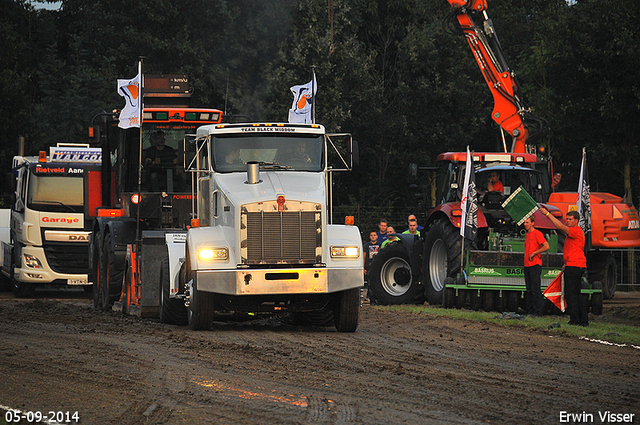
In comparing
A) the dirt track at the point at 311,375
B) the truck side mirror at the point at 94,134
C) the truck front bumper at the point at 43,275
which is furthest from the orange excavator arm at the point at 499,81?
the truck front bumper at the point at 43,275

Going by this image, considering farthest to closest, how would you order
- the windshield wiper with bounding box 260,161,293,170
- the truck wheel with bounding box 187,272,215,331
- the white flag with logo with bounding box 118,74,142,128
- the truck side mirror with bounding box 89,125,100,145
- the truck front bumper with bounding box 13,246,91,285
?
the truck front bumper with bounding box 13,246,91,285
the truck side mirror with bounding box 89,125,100,145
the white flag with logo with bounding box 118,74,142,128
the windshield wiper with bounding box 260,161,293,170
the truck wheel with bounding box 187,272,215,331

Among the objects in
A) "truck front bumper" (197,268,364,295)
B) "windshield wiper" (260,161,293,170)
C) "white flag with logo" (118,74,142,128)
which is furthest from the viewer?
"white flag with logo" (118,74,142,128)

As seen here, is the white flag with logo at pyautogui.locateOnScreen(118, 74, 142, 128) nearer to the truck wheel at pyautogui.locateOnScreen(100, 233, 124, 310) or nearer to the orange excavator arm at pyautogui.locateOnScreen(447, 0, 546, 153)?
the truck wheel at pyautogui.locateOnScreen(100, 233, 124, 310)

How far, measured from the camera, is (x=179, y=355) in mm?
11406

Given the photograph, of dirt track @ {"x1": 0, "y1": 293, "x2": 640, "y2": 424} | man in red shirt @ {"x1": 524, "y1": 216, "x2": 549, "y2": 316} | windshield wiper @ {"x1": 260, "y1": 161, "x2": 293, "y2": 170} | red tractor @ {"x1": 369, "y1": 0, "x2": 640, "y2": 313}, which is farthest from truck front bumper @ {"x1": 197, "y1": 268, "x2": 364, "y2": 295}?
red tractor @ {"x1": 369, "y1": 0, "x2": 640, "y2": 313}

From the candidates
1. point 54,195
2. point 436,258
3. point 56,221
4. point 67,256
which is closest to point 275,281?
point 436,258

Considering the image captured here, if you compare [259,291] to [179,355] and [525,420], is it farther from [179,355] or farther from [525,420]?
[525,420]

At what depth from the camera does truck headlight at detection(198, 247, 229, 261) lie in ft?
43.7

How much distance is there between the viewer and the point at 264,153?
14320 mm

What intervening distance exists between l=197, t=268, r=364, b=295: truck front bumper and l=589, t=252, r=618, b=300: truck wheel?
32.9ft

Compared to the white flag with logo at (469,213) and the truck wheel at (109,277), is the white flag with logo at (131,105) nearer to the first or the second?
the truck wheel at (109,277)

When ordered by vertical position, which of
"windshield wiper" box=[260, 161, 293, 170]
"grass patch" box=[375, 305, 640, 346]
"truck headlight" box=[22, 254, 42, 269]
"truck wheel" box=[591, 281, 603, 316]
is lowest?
"grass patch" box=[375, 305, 640, 346]

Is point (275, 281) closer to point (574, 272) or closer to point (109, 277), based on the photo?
point (574, 272)

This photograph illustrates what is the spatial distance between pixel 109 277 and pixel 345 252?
20.1 feet
